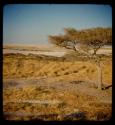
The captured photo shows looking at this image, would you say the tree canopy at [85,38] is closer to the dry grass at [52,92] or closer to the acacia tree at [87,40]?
the acacia tree at [87,40]

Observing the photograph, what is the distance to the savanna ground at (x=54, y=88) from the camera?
2973mm

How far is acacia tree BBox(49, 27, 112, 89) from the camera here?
2990 millimetres

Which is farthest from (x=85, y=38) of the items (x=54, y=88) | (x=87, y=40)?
(x=54, y=88)

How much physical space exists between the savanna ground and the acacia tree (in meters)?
0.06

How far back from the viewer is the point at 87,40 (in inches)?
119

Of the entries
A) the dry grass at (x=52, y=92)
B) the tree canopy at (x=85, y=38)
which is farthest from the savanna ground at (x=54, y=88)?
the tree canopy at (x=85, y=38)

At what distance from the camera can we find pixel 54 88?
3033mm

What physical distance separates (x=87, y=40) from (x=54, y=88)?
58 cm

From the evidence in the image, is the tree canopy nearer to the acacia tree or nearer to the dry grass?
the acacia tree

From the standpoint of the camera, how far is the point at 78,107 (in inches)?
118

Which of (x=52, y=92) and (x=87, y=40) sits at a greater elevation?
(x=87, y=40)

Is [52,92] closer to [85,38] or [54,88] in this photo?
[54,88]

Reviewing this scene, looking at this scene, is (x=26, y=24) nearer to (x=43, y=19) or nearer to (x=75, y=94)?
(x=43, y=19)
